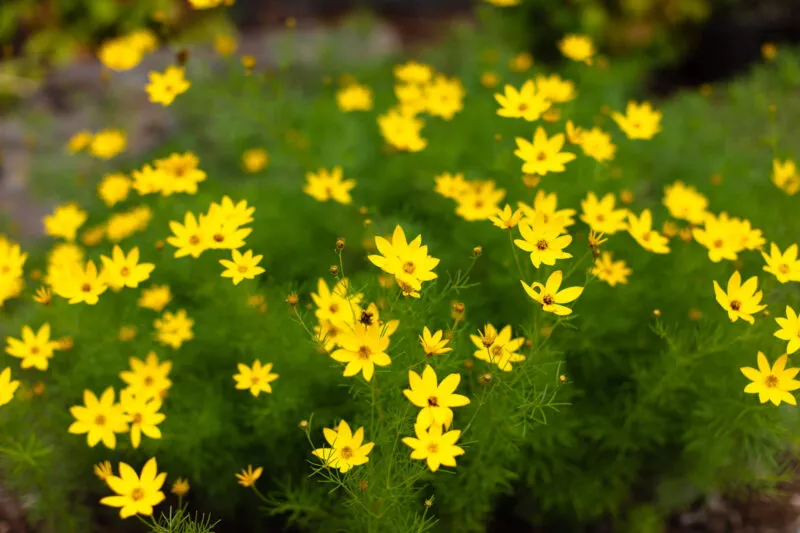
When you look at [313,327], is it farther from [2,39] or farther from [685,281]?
[2,39]

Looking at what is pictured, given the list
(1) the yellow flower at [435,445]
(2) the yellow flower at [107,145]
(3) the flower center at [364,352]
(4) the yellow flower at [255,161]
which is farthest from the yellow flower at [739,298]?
(2) the yellow flower at [107,145]

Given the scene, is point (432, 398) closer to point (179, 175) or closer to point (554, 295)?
point (554, 295)

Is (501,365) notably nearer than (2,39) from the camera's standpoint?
Yes

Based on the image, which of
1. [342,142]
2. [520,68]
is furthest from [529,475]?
[520,68]

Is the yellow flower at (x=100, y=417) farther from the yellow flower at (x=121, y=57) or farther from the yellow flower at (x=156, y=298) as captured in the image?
the yellow flower at (x=121, y=57)

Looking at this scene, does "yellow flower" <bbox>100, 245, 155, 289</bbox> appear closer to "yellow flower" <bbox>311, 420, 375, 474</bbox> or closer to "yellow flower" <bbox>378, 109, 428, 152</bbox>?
"yellow flower" <bbox>311, 420, 375, 474</bbox>

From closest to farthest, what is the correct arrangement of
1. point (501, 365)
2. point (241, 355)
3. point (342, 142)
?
point (501, 365), point (241, 355), point (342, 142)
